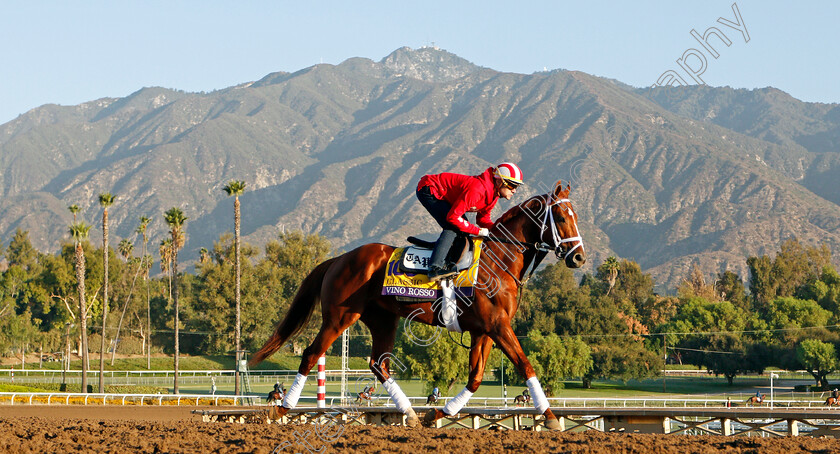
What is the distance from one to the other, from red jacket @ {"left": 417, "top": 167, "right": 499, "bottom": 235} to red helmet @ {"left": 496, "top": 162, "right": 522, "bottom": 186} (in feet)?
0.41

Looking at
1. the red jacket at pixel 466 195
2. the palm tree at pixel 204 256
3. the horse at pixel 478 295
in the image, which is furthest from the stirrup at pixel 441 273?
the palm tree at pixel 204 256

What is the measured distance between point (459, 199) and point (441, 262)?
33.4 inches

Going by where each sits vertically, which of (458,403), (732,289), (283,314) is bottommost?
(458,403)

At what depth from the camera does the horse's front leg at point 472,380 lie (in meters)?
11.4

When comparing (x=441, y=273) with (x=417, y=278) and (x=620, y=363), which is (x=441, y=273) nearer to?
(x=417, y=278)

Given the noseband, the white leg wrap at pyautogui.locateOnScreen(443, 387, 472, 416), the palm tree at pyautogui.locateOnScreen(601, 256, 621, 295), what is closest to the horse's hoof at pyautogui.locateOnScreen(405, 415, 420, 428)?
the white leg wrap at pyautogui.locateOnScreen(443, 387, 472, 416)

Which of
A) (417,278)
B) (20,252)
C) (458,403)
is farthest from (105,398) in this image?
(20,252)

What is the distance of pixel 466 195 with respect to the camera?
37.1 ft

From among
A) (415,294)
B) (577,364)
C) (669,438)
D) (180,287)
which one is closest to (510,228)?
(415,294)

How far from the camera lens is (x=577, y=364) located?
68.3 metres

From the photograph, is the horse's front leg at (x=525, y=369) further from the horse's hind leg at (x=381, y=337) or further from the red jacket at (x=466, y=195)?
the horse's hind leg at (x=381, y=337)

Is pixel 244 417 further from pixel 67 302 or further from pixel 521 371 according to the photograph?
pixel 67 302

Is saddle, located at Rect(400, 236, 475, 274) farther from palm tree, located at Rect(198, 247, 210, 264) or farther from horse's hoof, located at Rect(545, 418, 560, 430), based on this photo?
palm tree, located at Rect(198, 247, 210, 264)

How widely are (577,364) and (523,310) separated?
916 inches
